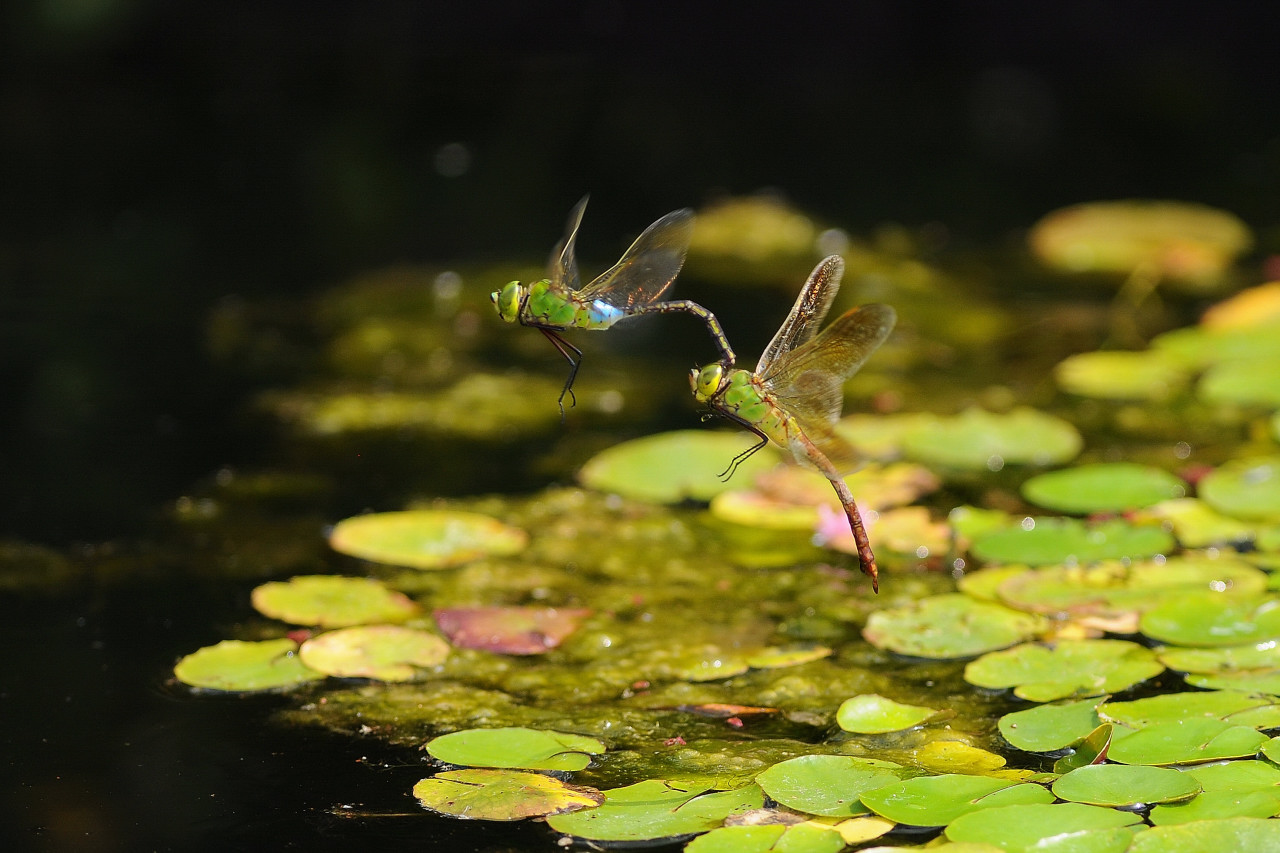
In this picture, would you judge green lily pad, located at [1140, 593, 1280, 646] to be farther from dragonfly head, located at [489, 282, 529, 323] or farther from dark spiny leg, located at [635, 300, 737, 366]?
dragonfly head, located at [489, 282, 529, 323]

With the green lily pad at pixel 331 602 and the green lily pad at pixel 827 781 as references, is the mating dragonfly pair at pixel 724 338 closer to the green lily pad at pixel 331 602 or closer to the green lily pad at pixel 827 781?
the green lily pad at pixel 827 781

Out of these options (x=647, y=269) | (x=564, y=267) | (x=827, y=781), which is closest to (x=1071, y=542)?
(x=827, y=781)

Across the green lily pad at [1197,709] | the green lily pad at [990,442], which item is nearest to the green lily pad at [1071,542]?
the green lily pad at [990,442]

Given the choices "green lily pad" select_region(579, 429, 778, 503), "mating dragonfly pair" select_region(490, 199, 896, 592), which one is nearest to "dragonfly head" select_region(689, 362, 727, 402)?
"mating dragonfly pair" select_region(490, 199, 896, 592)

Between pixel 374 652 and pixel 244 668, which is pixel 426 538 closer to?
pixel 374 652

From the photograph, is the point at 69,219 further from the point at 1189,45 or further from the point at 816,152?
the point at 1189,45

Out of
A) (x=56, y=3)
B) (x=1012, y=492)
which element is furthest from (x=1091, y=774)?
(x=56, y=3)
